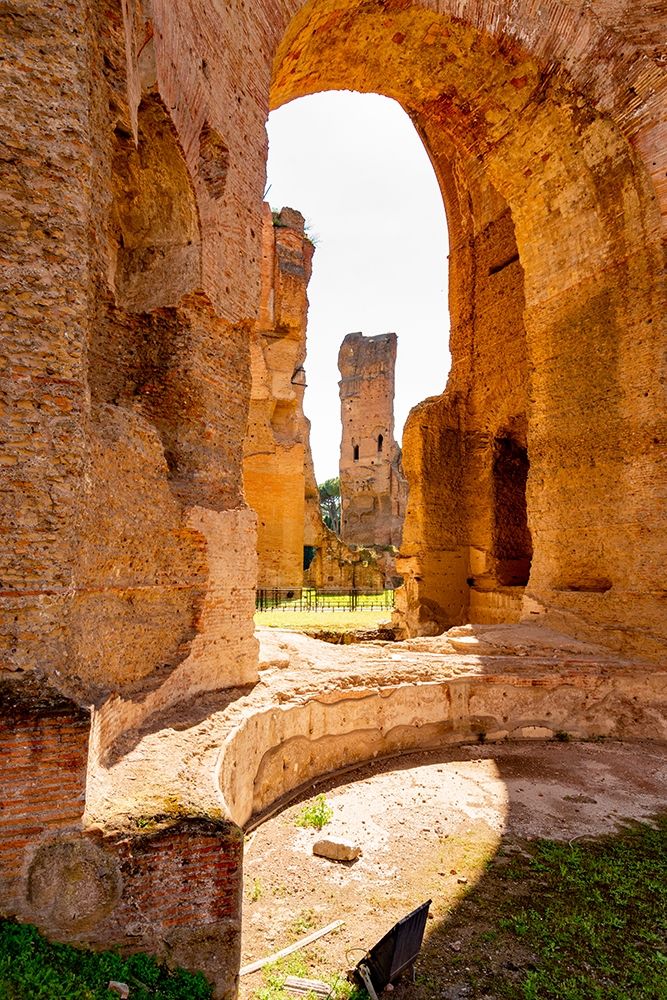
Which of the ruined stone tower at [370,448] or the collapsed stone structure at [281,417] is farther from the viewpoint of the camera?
the ruined stone tower at [370,448]

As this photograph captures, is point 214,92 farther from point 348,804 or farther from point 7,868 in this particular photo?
point 348,804

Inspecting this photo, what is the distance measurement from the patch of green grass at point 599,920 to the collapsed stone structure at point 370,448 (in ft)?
86.2

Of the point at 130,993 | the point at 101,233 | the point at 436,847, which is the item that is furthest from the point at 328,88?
the point at 130,993

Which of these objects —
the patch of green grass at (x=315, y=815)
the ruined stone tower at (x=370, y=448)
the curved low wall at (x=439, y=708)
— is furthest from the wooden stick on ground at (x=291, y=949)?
the ruined stone tower at (x=370, y=448)

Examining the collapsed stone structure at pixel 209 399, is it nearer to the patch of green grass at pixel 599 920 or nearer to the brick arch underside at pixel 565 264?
the brick arch underside at pixel 565 264

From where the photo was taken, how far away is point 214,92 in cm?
496

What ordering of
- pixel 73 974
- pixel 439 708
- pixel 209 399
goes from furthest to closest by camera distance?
pixel 439 708, pixel 209 399, pixel 73 974

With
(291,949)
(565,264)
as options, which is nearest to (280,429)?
(565,264)

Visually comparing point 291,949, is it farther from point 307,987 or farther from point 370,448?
point 370,448

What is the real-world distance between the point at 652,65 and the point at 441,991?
9.54 m

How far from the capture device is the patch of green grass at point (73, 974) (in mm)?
2213

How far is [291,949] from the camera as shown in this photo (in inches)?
118

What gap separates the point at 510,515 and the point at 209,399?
7853 mm

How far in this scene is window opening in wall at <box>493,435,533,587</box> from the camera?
1090cm
